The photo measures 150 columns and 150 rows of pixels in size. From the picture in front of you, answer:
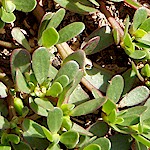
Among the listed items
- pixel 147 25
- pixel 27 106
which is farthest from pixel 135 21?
pixel 27 106

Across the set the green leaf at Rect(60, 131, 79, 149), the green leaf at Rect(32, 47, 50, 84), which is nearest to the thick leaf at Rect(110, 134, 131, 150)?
the green leaf at Rect(60, 131, 79, 149)

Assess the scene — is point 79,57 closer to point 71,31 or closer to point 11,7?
point 71,31

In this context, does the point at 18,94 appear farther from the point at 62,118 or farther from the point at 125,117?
the point at 125,117

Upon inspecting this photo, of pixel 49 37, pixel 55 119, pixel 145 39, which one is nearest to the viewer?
pixel 55 119

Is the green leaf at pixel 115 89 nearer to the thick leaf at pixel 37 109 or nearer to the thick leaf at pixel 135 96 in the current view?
the thick leaf at pixel 135 96

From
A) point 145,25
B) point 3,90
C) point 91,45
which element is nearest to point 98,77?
point 91,45

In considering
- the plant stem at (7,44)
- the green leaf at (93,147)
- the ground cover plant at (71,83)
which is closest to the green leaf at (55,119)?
the ground cover plant at (71,83)
